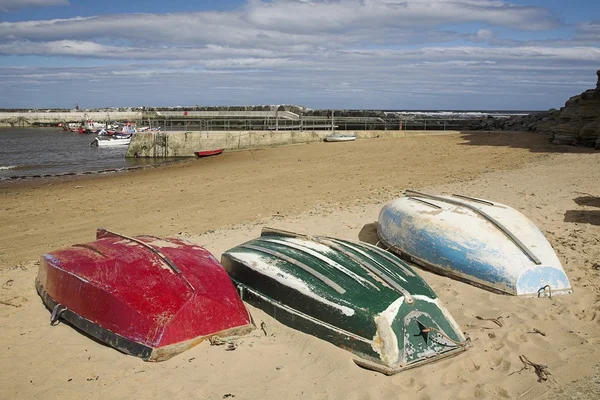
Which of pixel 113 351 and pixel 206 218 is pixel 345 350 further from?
pixel 206 218

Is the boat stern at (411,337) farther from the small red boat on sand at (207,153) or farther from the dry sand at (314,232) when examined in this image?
the small red boat on sand at (207,153)

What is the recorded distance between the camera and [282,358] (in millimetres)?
4371

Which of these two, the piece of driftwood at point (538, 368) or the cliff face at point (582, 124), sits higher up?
the cliff face at point (582, 124)

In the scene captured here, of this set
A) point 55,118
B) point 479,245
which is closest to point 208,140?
point 479,245

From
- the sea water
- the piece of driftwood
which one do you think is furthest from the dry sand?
the sea water

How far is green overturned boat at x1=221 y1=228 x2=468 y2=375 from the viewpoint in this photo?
4.15 m

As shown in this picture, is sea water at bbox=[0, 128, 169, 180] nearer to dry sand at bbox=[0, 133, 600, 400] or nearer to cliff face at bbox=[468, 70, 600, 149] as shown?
dry sand at bbox=[0, 133, 600, 400]

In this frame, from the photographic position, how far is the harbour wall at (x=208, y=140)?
26.1 metres

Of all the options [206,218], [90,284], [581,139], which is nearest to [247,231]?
[206,218]

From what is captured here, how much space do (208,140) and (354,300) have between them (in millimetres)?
22719

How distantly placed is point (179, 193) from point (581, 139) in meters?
13.9

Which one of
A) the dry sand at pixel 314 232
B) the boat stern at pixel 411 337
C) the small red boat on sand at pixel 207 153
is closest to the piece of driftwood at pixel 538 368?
the dry sand at pixel 314 232

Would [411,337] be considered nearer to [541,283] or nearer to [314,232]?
[541,283]

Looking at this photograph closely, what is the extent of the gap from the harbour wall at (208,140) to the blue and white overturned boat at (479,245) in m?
19.8
